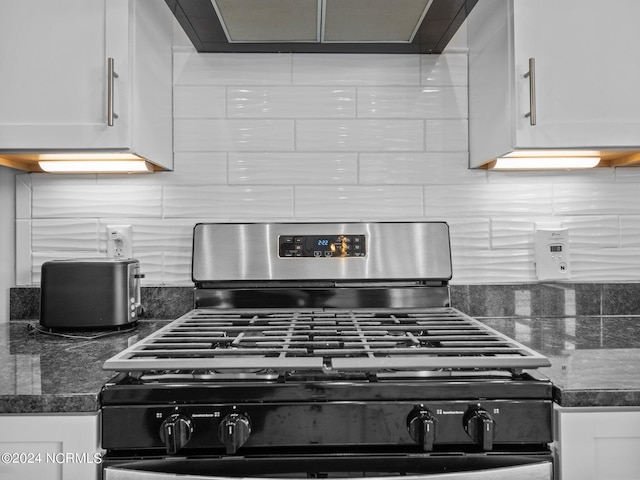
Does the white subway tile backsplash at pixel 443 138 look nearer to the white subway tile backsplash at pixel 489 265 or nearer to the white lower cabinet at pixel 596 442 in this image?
the white subway tile backsplash at pixel 489 265

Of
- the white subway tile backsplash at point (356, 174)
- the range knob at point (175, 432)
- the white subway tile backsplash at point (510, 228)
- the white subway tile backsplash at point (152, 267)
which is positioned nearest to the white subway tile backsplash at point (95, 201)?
the white subway tile backsplash at point (356, 174)

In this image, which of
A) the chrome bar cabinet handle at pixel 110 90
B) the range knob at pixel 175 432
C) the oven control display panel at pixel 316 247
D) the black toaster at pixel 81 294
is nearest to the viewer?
the range knob at pixel 175 432

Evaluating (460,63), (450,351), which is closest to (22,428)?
(450,351)

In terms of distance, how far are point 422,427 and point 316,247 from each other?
0.80 m

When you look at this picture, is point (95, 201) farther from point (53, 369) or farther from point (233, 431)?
point (233, 431)

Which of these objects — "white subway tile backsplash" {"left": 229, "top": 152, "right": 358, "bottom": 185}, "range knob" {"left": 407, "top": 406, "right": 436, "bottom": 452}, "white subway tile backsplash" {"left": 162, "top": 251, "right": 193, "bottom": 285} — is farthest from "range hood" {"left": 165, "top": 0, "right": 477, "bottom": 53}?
"range knob" {"left": 407, "top": 406, "right": 436, "bottom": 452}

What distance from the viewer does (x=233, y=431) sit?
88cm

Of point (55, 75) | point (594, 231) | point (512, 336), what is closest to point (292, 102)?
point (55, 75)

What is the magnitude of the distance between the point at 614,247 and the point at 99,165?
A: 172cm

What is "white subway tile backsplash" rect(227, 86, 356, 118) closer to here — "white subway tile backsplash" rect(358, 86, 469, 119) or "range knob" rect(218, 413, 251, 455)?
"white subway tile backsplash" rect(358, 86, 469, 119)

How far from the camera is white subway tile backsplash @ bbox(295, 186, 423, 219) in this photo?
66.0 inches

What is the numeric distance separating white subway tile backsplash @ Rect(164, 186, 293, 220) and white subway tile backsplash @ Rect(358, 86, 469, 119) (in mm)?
403

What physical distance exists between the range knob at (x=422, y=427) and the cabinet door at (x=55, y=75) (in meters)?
0.99

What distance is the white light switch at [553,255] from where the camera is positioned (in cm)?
165
